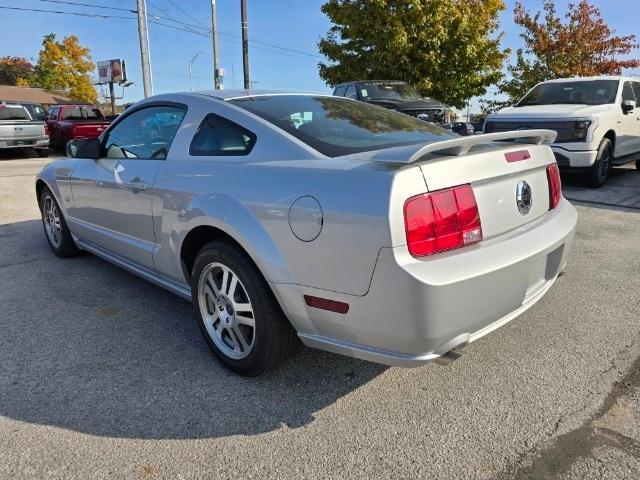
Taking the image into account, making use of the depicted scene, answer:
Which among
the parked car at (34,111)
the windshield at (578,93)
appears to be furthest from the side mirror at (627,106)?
the parked car at (34,111)

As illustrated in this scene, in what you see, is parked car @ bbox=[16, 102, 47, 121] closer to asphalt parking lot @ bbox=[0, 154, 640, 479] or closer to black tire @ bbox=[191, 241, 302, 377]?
asphalt parking lot @ bbox=[0, 154, 640, 479]

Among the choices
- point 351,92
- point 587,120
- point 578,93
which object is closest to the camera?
point 587,120

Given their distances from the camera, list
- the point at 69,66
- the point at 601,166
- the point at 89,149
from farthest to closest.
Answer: the point at 69,66 → the point at 601,166 → the point at 89,149

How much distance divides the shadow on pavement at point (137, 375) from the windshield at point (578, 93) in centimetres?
785

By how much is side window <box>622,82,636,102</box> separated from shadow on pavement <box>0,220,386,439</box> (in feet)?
27.6

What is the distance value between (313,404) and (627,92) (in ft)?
29.9

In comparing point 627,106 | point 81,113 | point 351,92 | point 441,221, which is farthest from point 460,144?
point 81,113

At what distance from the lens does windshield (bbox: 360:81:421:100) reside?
1274 cm

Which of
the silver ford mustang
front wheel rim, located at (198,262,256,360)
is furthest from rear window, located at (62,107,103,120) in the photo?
front wheel rim, located at (198,262,256,360)

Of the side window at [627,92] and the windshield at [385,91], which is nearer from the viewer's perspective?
the side window at [627,92]

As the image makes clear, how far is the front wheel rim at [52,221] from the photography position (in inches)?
197

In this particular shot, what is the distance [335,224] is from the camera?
2164 millimetres

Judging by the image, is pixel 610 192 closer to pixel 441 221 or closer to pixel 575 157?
pixel 575 157

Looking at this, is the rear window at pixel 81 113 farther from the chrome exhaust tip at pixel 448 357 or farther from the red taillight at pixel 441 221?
the chrome exhaust tip at pixel 448 357
